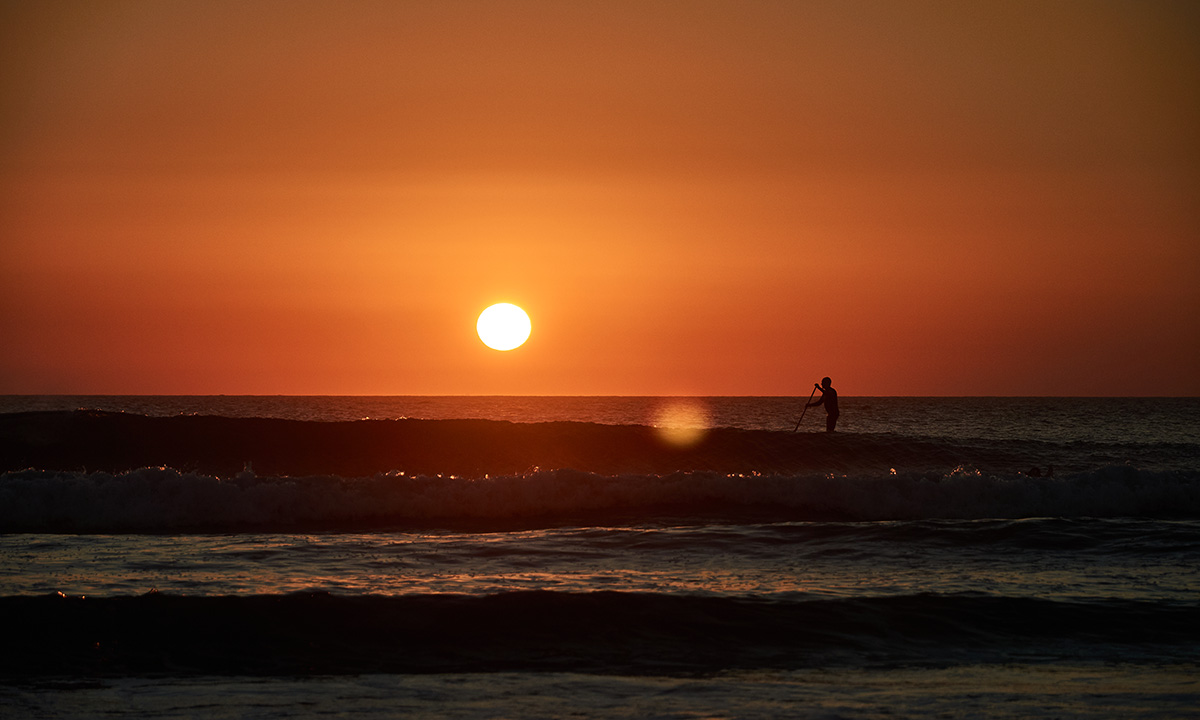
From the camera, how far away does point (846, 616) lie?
8875 millimetres

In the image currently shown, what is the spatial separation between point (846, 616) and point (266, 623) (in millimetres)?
5205

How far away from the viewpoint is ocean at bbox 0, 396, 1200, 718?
7004 mm

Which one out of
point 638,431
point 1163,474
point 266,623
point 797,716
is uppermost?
point 638,431

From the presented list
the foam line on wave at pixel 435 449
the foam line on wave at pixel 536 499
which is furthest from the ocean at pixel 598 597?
the foam line on wave at pixel 435 449

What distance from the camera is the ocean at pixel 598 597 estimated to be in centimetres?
700

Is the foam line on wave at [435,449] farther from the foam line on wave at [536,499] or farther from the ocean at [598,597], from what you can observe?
the ocean at [598,597]

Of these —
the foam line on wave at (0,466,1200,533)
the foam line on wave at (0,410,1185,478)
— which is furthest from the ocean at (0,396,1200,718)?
the foam line on wave at (0,410,1185,478)

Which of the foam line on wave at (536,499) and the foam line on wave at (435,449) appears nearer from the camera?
the foam line on wave at (536,499)

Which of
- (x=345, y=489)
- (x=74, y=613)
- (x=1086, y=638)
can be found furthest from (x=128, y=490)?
(x=1086, y=638)

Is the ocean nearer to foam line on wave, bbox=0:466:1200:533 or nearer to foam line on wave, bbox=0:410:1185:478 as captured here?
foam line on wave, bbox=0:466:1200:533

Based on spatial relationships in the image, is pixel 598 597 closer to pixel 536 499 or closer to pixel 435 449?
pixel 536 499

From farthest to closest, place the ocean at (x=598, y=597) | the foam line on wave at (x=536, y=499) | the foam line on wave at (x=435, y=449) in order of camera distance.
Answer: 1. the foam line on wave at (x=435, y=449)
2. the foam line on wave at (x=536, y=499)
3. the ocean at (x=598, y=597)

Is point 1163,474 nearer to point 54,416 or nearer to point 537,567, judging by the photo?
point 537,567

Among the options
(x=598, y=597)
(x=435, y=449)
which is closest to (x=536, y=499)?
(x=598, y=597)
